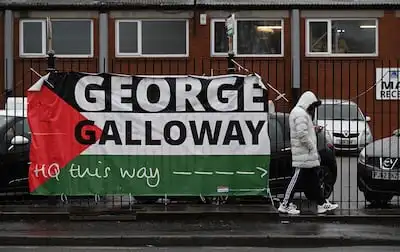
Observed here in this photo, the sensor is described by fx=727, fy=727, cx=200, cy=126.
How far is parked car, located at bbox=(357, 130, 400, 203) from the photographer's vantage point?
11094 mm

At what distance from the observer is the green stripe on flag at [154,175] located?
10555 millimetres

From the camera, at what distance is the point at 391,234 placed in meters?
9.29

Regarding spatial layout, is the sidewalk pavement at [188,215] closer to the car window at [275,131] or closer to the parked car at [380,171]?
the parked car at [380,171]

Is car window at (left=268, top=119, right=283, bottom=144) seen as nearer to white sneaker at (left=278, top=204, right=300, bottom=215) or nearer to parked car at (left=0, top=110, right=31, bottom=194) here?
white sneaker at (left=278, top=204, right=300, bottom=215)

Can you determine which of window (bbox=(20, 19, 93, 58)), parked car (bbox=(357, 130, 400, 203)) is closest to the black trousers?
parked car (bbox=(357, 130, 400, 203))

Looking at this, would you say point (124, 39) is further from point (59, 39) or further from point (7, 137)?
point (7, 137)

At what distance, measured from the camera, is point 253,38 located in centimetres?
2453

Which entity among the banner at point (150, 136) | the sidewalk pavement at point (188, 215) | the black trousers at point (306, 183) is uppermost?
the banner at point (150, 136)

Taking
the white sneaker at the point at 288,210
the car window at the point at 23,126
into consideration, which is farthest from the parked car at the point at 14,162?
the white sneaker at the point at 288,210

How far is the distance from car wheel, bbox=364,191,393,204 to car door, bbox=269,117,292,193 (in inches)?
50.8

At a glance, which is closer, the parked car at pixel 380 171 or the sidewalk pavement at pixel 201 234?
the sidewalk pavement at pixel 201 234

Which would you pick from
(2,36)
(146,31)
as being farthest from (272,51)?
(2,36)

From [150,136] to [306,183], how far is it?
92.8 inches

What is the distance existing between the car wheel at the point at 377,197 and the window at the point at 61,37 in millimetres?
14782
